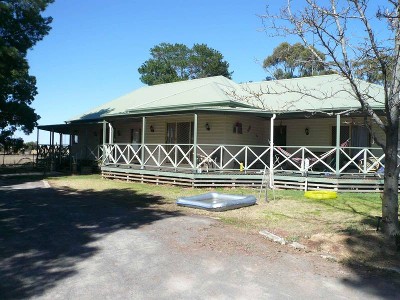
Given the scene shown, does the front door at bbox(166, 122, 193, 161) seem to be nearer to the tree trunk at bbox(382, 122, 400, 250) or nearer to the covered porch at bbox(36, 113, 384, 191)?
the covered porch at bbox(36, 113, 384, 191)

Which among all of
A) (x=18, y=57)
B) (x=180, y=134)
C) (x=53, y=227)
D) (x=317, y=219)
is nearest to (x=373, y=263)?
(x=317, y=219)

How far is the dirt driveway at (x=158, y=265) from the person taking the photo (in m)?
4.24

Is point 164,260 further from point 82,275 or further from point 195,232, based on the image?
point 195,232

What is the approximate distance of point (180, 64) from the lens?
1907 inches

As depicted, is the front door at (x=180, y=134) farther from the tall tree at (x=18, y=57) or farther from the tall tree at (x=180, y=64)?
the tall tree at (x=180, y=64)

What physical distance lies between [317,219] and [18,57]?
15.4 m

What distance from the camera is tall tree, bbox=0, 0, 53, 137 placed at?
17.4 metres

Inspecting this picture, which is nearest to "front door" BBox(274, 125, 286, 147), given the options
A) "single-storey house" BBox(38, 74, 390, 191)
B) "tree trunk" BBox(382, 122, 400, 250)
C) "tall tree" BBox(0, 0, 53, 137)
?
"single-storey house" BBox(38, 74, 390, 191)

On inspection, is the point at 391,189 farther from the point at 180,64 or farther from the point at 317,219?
the point at 180,64

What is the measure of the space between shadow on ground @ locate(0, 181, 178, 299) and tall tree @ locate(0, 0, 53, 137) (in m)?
7.49

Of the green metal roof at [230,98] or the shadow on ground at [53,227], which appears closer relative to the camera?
the shadow on ground at [53,227]

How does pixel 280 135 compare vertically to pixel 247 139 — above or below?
above

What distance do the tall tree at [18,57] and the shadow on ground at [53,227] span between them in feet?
24.6

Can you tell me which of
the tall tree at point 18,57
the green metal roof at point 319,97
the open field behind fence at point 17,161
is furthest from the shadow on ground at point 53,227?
the open field behind fence at point 17,161
